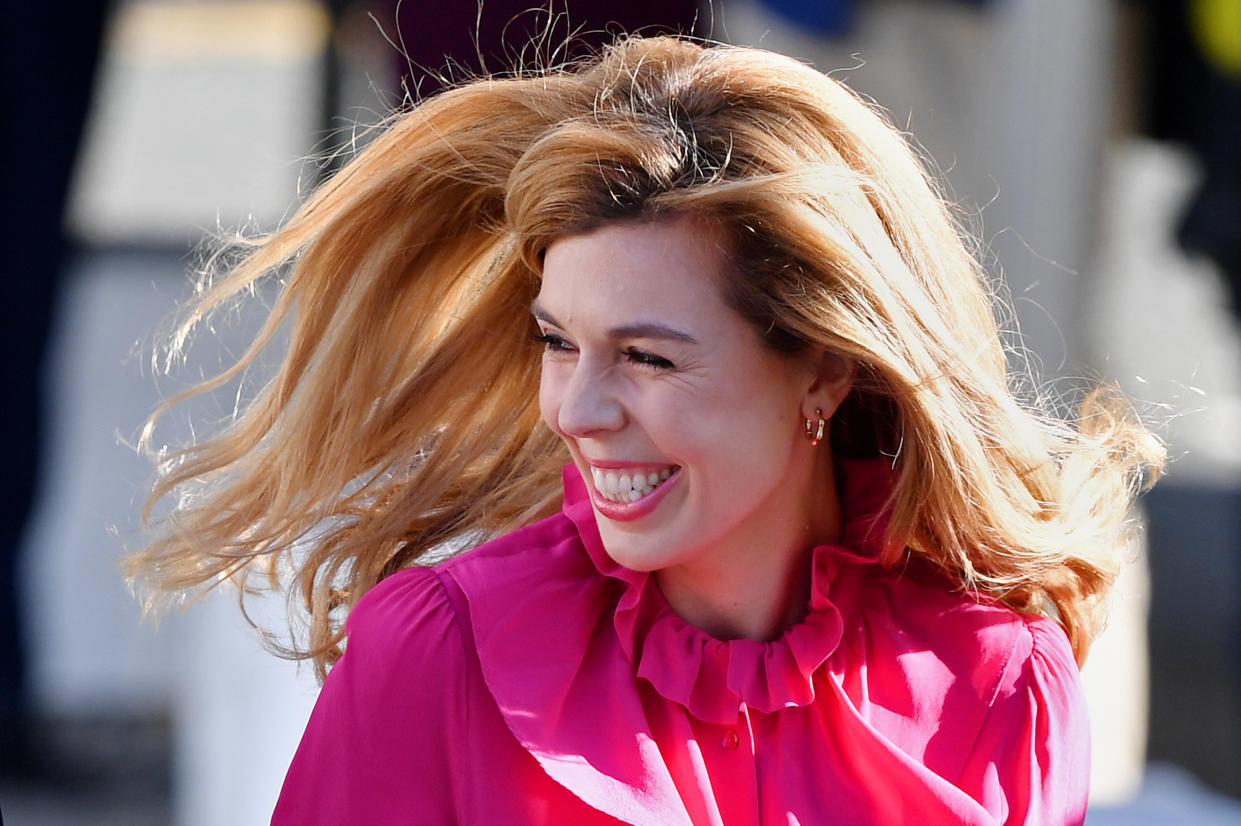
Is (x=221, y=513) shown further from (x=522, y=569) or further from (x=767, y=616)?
(x=767, y=616)

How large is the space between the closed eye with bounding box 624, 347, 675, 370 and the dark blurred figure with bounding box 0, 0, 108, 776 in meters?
2.94

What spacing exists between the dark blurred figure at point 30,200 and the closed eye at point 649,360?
2936mm

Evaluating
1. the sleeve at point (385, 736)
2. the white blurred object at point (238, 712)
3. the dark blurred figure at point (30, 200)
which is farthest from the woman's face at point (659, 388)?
the dark blurred figure at point (30, 200)

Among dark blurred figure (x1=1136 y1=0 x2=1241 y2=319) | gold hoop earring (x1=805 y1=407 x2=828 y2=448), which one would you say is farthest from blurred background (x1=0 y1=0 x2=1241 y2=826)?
gold hoop earring (x1=805 y1=407 x2=828 y2=448)

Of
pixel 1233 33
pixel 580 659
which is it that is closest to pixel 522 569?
pixel 580 659

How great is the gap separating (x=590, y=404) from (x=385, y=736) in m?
0.42

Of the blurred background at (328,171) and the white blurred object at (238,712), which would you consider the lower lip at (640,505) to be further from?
the blurred background at (328,171)

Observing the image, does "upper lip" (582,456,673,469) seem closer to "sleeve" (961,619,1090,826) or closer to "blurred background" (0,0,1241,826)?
"sleeve" (961,619,1090,826)

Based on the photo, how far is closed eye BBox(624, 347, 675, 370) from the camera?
5.69ft

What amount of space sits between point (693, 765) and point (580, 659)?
0.18 meters

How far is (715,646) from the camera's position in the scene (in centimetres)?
185

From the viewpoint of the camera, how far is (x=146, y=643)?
4.95 meters

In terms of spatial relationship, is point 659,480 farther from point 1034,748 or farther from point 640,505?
point 1034,748

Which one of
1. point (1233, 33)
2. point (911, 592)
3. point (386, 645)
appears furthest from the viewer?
point (1233, 33)
